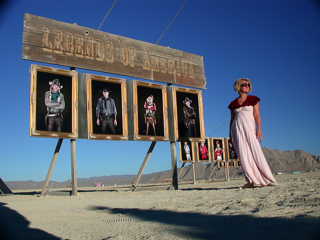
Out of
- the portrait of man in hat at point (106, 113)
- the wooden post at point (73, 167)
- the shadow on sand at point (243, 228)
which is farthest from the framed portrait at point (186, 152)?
the shadow on sand at point (243, 228)

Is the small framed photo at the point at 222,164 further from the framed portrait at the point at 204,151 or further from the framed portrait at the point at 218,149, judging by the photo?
the framed portrait at the point at 204,151

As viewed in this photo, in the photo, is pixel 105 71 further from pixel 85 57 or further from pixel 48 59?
pixel 48 59

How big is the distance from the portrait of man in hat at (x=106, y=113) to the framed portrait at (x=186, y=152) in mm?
9650

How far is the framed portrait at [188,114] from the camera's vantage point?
10.9m

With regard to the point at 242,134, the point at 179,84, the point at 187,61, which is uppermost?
the point at 187,61

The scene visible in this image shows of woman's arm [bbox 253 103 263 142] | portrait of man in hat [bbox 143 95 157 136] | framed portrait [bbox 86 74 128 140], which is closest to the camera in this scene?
woman's arm [bbox 253 103 263 142]

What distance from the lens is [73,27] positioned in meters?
9.50

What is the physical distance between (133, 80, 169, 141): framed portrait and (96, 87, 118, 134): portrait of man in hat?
0.79 meters

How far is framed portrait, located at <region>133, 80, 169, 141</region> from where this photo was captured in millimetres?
10039

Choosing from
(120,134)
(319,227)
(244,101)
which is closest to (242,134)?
(244,101)

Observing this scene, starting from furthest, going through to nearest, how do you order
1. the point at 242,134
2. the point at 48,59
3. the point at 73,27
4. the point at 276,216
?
1. the point at 73,27
2. the point at 48,59
3. the point at 242,134
4. the point at 276,216

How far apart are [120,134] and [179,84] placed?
355cm

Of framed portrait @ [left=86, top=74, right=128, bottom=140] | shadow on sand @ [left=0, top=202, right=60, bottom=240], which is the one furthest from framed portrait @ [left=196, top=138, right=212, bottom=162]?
shadow on sand @ [left=0, top=202, right=60, bottom=240]

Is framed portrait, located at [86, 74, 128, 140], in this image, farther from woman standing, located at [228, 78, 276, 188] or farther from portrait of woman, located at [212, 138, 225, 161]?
portrait of woman, located at [212, 138, 225, 161]
